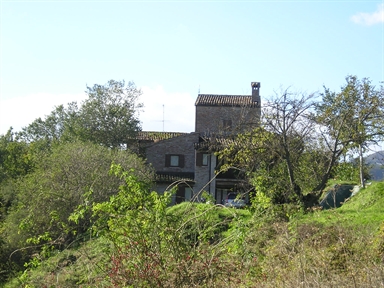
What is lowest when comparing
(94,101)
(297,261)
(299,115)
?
(297,261)

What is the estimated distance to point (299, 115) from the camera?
21.5m

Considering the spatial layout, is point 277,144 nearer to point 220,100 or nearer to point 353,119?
point 353,119

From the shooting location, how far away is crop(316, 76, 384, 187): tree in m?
20.6

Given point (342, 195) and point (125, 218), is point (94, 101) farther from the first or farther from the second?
point (125, 218)

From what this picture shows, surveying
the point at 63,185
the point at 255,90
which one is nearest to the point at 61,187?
the point at 63,185

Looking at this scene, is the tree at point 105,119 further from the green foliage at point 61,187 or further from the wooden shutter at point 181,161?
the green foliage at point 61,187

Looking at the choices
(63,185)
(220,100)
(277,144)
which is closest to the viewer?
(277,144)

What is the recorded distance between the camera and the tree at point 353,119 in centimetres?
2061

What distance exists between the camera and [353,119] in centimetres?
2108

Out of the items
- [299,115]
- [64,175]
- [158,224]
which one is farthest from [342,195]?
[158,224]

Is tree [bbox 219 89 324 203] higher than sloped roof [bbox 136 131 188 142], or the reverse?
sloped roof [bbox 136 131 188 142]

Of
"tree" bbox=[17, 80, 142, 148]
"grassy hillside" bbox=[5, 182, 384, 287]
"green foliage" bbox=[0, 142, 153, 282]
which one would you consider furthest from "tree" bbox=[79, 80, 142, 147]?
"grassy hillside" bbox=[5, 182, 384, 287]

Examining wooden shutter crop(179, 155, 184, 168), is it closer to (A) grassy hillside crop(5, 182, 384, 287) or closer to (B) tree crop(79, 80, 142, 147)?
(B) tree crop(79, 80, 142, 147)

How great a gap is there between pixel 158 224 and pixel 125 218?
20.5 inches
